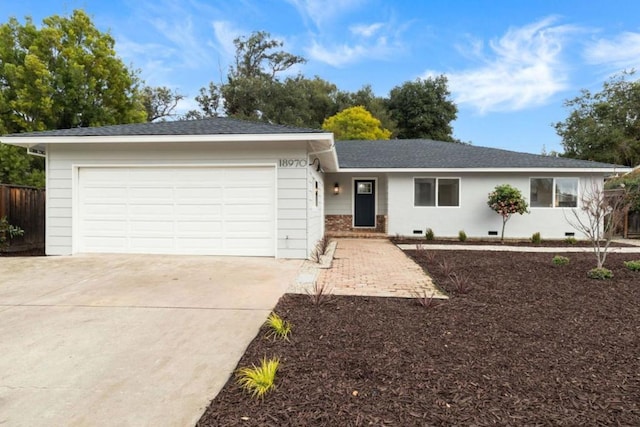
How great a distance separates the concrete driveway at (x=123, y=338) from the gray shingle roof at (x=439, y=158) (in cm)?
777

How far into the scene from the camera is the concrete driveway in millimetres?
2320

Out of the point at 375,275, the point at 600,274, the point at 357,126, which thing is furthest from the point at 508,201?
the point at 357,126

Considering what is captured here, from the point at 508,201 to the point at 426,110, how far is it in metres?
19.9

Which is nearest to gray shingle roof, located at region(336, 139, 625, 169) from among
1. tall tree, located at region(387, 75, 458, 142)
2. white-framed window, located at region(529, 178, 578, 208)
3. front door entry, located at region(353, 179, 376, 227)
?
white-framed window, located at region(529, 178, 578, 208)

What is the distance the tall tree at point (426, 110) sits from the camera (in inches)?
1156

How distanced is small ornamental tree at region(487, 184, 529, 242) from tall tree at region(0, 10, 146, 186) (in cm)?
1494

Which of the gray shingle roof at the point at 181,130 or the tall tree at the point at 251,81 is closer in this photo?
the gray shingle roof at the point at 181,130

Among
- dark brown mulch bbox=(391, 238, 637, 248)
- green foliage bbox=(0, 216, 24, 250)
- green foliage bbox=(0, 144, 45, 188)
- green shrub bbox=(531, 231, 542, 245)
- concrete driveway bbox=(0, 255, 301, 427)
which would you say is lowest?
concrete driveway bbox=(0, 255, 301, 427)

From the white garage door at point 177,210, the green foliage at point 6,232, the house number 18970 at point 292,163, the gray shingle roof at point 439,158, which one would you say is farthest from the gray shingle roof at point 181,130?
the gray shingle roof at point 439,158

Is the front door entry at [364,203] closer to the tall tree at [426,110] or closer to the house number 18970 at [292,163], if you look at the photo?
the house number 18970 at [292,163]

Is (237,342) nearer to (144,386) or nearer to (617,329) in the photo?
(144,386)

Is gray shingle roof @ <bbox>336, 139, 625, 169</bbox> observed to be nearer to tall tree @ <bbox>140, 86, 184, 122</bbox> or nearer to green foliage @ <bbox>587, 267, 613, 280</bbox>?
green foliage @ <bbox>587, 267, 613, 280</bbox>

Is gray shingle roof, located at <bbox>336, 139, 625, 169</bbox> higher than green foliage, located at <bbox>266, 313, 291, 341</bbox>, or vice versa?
gray shingle roof, located at <bbox>336, 139, 625, 169</bbox>

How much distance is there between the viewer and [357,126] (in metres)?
25.6
